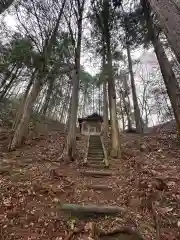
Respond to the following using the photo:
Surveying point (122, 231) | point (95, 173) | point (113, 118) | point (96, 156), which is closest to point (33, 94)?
point (113, 118)

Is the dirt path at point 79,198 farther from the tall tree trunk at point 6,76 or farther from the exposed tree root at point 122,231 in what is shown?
the tall tree trunk at point 6,76

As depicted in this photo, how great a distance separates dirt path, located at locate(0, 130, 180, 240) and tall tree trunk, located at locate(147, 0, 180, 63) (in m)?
3.22

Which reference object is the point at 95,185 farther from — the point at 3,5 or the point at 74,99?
the point at 3,5

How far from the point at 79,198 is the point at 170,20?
14.6 feet

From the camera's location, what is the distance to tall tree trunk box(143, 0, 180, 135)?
10.1 m

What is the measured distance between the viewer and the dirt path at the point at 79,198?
424 centimetres

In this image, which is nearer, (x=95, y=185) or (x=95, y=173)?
(x=95, y=185)

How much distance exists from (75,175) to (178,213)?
4.16m

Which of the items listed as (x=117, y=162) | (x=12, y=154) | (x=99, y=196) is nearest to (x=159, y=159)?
(x=117, y=162)

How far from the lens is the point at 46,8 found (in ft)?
40.6

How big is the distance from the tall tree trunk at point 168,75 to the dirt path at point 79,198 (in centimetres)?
229

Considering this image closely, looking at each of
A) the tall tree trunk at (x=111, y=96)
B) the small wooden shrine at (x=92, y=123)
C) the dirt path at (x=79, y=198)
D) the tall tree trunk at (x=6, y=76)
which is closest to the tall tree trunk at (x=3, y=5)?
the tall tree trunk at (x=111, y=96)

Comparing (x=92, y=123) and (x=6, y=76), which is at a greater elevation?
(x=92, y=123)

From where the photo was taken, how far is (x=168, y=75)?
10609 millimetres
